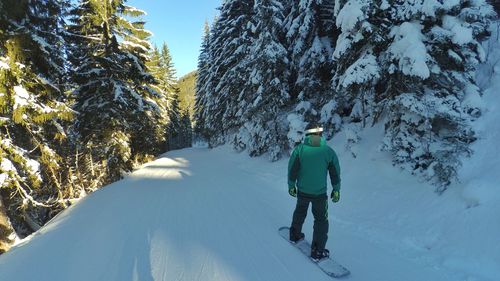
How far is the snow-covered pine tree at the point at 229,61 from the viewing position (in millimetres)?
22783

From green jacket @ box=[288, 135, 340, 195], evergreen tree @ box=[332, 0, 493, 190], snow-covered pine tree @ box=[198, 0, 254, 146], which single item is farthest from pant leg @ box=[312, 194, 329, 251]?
snow-covered pine tree @ box=[198, 0, 254, 146]

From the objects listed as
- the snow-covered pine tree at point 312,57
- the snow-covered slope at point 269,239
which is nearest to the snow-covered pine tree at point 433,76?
the snow-covered slope at point 269,239

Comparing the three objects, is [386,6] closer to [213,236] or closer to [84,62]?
[213,236]

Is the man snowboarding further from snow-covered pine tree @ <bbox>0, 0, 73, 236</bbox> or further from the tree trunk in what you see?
the tree trunk

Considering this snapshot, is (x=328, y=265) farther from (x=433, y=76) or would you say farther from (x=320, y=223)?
(x=433, y=76)

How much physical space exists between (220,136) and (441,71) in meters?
28.5

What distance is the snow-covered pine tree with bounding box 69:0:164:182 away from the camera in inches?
625

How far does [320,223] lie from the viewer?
5.07 m

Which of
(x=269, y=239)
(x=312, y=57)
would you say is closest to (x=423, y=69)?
(x=269, y=239)

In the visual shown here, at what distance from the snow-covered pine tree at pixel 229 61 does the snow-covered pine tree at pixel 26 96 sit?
11499mm

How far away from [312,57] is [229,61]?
12.6 meters

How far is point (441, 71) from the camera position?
281 inches

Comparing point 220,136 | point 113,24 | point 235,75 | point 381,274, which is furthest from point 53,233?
point 220,136

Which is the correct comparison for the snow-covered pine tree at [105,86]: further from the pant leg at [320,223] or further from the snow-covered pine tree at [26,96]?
the pant leg at [320,223]
